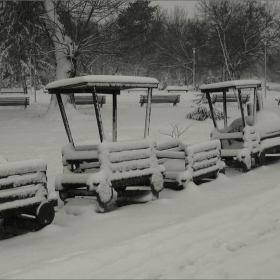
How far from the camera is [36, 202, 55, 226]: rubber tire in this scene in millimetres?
6129

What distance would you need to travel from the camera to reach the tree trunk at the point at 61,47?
21641 millimetres

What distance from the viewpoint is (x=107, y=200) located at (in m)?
6.80

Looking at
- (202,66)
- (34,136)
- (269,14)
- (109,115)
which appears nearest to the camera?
(34,136)

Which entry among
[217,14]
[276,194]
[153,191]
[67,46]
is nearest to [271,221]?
[276,194]

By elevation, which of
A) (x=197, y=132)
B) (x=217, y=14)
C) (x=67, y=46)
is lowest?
(x=197, y=132)

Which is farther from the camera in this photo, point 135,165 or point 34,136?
point 34,136

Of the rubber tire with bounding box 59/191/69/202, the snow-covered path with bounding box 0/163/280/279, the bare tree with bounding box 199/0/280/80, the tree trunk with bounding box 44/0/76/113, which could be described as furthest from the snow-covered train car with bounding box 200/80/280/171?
the bare tree with bounding box 199/0/280/80

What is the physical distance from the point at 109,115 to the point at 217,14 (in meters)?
21.0

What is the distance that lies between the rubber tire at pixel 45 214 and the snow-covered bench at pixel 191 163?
8.88 feet

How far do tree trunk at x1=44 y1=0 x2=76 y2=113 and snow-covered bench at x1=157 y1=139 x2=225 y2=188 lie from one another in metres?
13.4

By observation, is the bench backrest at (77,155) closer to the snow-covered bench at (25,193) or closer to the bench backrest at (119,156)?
the bench backrest at (119,156)

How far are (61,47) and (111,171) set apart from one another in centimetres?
1627

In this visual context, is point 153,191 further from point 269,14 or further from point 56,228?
point 269,14

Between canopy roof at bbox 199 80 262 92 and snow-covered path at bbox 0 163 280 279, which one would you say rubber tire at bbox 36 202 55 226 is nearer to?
snow-covered path at bbox 0 163 280 279
